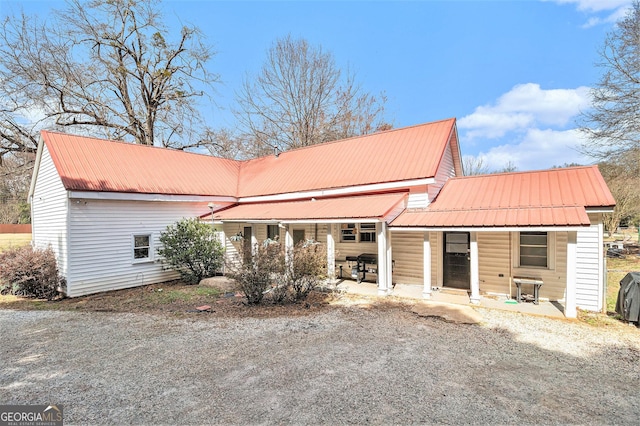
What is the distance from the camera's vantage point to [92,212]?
36.7 feet

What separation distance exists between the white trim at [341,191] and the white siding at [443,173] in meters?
0.75

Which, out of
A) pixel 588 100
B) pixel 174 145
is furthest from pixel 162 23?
pixel 588 100

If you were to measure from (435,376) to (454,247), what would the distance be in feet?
22.5

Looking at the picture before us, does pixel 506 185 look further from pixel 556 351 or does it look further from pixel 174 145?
pixel 174 145

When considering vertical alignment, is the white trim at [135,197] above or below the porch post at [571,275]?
above

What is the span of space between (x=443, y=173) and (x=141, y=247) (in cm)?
1285

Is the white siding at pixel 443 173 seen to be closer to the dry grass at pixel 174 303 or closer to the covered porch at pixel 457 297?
the covered porch at pixel 457 297

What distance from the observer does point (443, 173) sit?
12.5m

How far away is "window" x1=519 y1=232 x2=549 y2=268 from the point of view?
9.47 metres

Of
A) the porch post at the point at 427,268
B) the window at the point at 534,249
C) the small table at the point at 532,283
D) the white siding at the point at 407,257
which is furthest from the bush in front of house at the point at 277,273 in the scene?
the window at the point at 534,249

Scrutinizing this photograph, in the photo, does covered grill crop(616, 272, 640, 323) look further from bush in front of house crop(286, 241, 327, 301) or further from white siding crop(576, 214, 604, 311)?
bush in front of house crop(286, 241, 327, 301)

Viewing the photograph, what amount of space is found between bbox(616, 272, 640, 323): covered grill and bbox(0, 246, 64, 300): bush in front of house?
56.2 ft

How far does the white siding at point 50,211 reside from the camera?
432 inches

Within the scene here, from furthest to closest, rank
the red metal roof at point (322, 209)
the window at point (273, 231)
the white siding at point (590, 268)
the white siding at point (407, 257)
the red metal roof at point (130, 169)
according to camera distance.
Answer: the window at point (273, 231)
the white siding at point (407, 257)
the red metal roof at point (130, 169)
the red metal roof at point (322, 209)
the white siding at point (590, 268)
